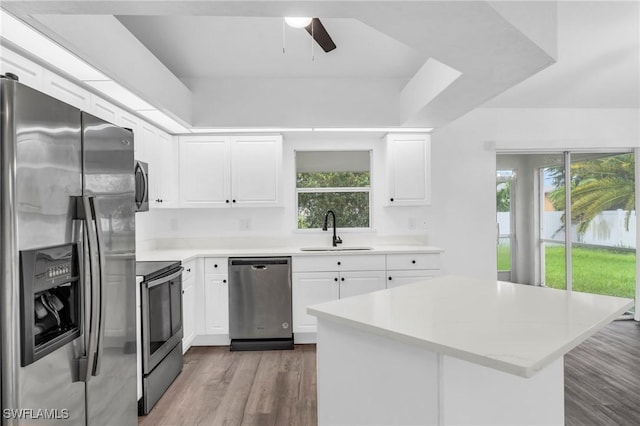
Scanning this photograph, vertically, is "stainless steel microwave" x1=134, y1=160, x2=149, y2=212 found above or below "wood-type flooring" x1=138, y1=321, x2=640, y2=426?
above

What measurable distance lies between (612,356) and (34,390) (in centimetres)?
427

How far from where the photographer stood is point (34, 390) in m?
1.30

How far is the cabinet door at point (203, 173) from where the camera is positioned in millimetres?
3889

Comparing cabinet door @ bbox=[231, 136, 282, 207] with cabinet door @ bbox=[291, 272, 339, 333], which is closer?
cabinet door @ bbox=[291, 272, 339, 333]

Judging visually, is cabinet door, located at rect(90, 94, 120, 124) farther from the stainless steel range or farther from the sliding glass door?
the sliding glass door

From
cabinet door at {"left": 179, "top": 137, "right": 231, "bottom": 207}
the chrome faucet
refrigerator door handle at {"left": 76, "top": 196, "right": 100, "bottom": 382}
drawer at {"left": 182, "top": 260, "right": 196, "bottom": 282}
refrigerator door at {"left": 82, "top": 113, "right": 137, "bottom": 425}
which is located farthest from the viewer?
the chrome faucet

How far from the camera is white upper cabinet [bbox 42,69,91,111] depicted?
6.50 ft

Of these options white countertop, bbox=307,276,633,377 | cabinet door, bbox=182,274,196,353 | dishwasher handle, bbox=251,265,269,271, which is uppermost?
white countertop, bbox=307,276,633,377

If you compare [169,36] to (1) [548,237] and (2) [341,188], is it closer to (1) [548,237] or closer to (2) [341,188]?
(2) [341,188]

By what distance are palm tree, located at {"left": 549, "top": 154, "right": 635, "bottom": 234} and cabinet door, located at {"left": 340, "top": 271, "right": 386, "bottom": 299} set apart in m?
2.62

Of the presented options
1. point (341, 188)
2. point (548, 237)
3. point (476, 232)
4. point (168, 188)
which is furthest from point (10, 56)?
point (548, 237)

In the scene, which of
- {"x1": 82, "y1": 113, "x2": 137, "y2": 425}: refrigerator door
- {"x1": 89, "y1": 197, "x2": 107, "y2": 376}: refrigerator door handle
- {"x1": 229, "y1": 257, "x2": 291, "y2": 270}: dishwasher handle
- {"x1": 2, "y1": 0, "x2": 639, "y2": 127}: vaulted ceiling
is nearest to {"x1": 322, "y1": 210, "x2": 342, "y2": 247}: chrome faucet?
{"x1": 229, "y1": 257, "x2": 291, "y2": 270}: dishwasher handle

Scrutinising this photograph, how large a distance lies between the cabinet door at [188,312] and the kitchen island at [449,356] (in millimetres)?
2062

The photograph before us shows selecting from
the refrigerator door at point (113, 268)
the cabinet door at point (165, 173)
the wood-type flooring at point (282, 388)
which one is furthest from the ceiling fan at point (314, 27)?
the wood-type flooring at point (282, 388)
